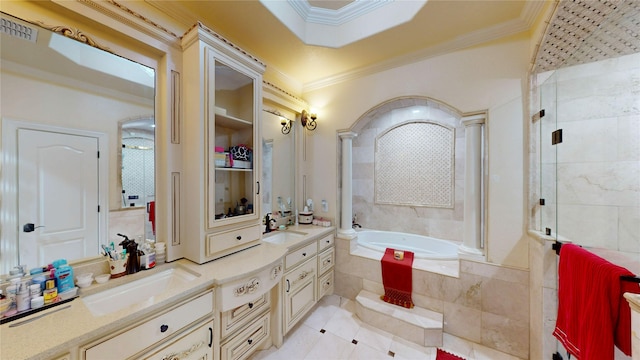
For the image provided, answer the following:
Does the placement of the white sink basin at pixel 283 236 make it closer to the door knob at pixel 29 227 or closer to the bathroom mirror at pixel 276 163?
the bathroom mirror at pixel 276 163

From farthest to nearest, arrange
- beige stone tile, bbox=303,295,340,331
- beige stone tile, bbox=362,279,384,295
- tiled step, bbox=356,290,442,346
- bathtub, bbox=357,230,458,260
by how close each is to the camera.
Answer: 1. bathtub, bbox=357,230,458,260
2. beige stone tile, bbox=362,279,384,295
3. beige stone tile, bbox=303,295,340,331
4. tiled step, bbox=356,290,442,346

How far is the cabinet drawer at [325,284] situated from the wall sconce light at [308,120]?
1.84 metres

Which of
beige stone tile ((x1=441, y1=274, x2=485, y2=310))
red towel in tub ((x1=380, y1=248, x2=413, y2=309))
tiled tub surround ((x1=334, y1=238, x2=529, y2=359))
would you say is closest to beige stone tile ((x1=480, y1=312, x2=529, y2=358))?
tiled tub surround ((x1=334, y1=238, x2=529, y2=359))

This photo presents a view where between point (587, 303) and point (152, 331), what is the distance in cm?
224

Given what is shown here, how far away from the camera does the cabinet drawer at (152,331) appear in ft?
2.83

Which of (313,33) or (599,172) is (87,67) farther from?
(599,172)

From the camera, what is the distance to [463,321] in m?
1.88

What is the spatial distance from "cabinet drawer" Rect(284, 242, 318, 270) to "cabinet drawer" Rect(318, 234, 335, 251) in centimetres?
8

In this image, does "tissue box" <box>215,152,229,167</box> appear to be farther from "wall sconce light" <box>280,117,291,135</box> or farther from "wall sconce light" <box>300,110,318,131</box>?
"wall sconce light" <box>300,110,318,131</box>

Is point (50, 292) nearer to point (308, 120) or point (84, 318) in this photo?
point (84, 318)

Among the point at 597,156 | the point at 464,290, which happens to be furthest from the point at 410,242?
the point at 597,156

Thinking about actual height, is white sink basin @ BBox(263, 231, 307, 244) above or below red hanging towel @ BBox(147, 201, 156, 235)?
below

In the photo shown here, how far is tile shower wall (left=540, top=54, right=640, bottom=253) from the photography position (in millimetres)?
1428

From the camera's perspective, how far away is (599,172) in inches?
60.6
